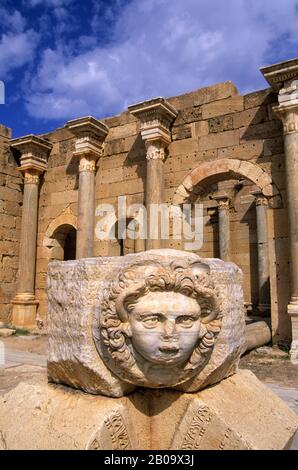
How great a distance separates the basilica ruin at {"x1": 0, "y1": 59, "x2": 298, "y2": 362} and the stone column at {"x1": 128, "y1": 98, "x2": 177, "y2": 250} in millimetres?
23

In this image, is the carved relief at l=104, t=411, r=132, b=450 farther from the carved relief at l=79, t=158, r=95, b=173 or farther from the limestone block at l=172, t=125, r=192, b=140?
the carved relief at l=79, t=158, r=95, b=173

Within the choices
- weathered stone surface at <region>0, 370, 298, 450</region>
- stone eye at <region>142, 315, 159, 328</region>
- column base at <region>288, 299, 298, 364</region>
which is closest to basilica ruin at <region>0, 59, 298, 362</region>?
column base at <region>288, 299, 298, 364</region>

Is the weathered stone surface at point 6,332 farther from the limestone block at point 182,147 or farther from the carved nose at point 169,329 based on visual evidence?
the carved nose at point 169,329

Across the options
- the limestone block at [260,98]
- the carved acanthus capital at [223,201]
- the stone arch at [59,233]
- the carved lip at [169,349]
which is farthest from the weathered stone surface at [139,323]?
the carved acanthus capital at [223,201]

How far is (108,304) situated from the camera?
6.97ft

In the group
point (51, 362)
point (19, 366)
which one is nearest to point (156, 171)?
point (19, 366)

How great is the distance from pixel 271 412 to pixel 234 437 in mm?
473

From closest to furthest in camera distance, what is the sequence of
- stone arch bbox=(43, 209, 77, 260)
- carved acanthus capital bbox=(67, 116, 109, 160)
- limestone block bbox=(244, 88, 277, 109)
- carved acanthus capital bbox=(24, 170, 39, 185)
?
limestone block bbox=(244, 88, 277, 109), carved acanthus capital bbox=(67, 116, 109, 160), stone arch bbox=(43, 209, 77, 260), carved acanthus capital bbox=(24, 170, 39, 185)

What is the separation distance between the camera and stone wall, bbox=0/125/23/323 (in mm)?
10797

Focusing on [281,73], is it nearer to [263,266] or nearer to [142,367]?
[263,266]

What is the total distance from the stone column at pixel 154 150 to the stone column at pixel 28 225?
365 centimetres

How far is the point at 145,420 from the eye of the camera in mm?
2361

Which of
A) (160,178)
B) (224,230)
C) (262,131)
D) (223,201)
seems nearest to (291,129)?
(262,131)

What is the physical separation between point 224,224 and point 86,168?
550 centimetres
